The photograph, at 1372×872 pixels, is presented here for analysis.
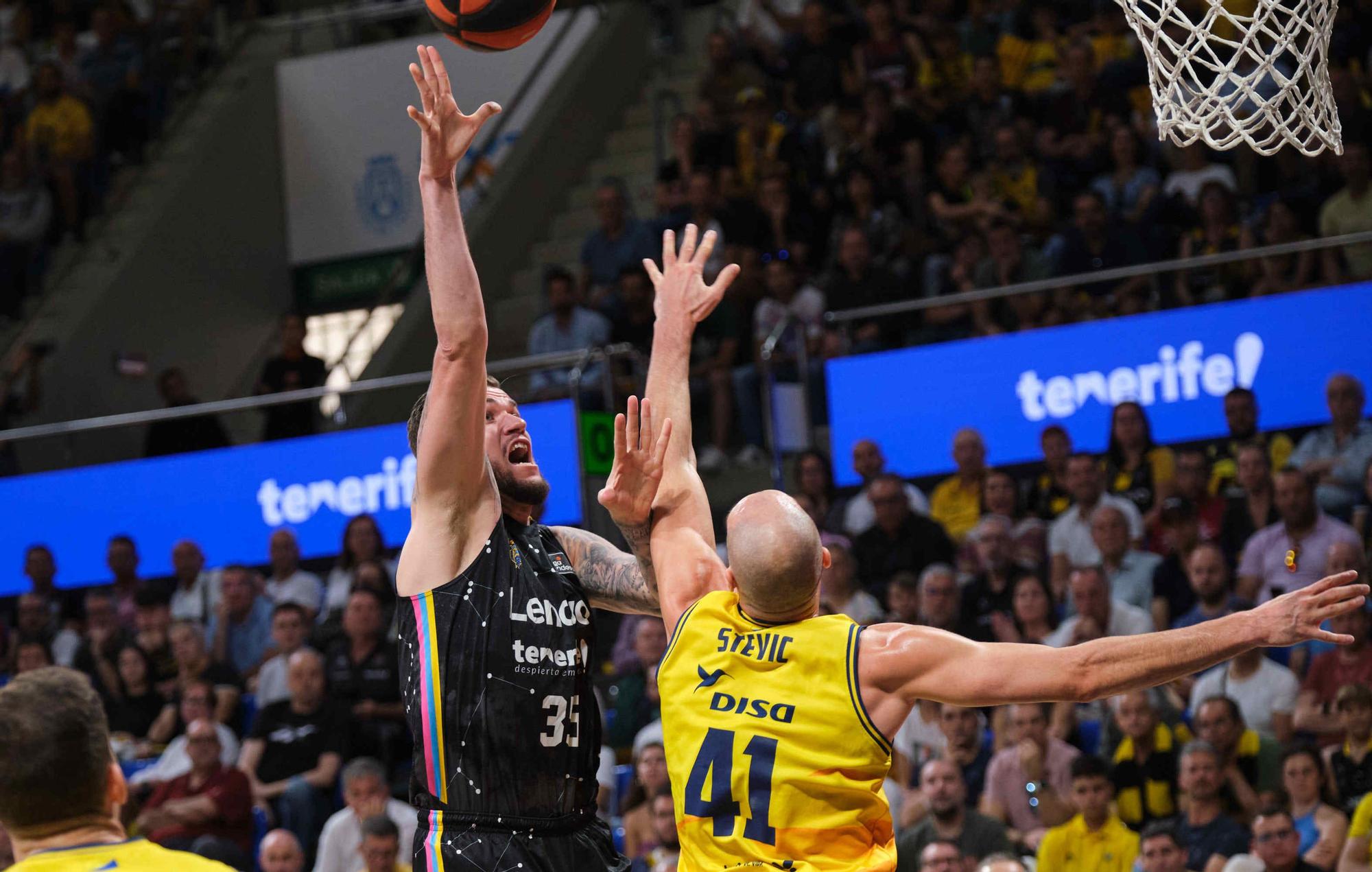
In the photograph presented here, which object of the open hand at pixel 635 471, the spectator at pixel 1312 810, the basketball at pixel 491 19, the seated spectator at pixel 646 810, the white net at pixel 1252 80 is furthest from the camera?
the seated spectator at pixel 646 810

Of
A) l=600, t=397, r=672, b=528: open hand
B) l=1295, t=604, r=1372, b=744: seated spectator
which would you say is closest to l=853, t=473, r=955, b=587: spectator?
l=1295, t=604, r=1372, b=744: seated spectator

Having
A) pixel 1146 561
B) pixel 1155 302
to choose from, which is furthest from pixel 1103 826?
pixel 1155 302

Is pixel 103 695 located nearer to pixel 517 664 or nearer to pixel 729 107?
pixel 729 107

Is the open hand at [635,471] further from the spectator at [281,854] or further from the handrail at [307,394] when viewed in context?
the handrail at [307,394]

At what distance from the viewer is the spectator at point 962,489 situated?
10.4m

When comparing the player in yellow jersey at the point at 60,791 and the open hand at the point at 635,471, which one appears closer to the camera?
the player in yellow jersey at the point at 60,791

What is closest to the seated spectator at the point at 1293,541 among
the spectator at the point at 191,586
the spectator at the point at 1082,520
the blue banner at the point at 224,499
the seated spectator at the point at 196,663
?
the spectator at the point at 1082,520

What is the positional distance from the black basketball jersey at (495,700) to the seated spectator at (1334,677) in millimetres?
5128

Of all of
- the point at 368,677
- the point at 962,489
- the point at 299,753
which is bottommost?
the point at 299,753

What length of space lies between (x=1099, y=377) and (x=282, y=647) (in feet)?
17.7

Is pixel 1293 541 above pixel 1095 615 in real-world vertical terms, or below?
above

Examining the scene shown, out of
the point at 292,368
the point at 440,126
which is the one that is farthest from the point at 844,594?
the point at 292,368

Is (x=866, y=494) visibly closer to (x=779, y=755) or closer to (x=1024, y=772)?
(x=1024, y=772)

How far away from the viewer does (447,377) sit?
4.27 m
